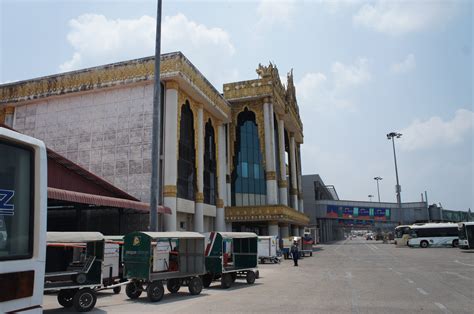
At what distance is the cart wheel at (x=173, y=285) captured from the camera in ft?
46.8

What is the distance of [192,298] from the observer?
510 inches

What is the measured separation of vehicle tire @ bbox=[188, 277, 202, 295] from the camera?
13656 millimetres

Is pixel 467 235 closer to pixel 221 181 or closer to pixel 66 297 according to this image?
pixel 221 181

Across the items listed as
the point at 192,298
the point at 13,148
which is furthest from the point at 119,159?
the point at 13,148

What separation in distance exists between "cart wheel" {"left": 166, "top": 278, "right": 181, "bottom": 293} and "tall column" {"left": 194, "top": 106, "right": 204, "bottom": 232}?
18567mm

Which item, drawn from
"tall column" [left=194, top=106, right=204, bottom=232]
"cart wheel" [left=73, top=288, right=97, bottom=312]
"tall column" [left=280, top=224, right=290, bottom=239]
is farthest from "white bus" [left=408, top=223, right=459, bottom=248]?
"cart wheel" [left=73, top=288, right=97, bottom=312]

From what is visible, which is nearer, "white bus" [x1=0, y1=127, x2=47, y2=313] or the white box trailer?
"white bus" [x1=0, y1=127, x2=47, y2=313]

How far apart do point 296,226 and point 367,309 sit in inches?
1802

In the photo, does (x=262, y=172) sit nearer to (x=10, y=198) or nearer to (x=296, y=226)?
(x=296, y=226)

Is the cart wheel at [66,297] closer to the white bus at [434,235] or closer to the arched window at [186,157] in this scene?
the arched window at [186,157]

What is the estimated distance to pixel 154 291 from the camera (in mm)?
12391

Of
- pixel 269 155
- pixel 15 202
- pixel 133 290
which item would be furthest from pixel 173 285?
pixel 269 155

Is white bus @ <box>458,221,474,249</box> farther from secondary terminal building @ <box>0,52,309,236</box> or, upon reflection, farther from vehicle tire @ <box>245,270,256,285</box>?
vehicle tire @ <box>245,270,256,285</box>

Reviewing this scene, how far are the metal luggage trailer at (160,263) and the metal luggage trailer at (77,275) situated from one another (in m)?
1.25
